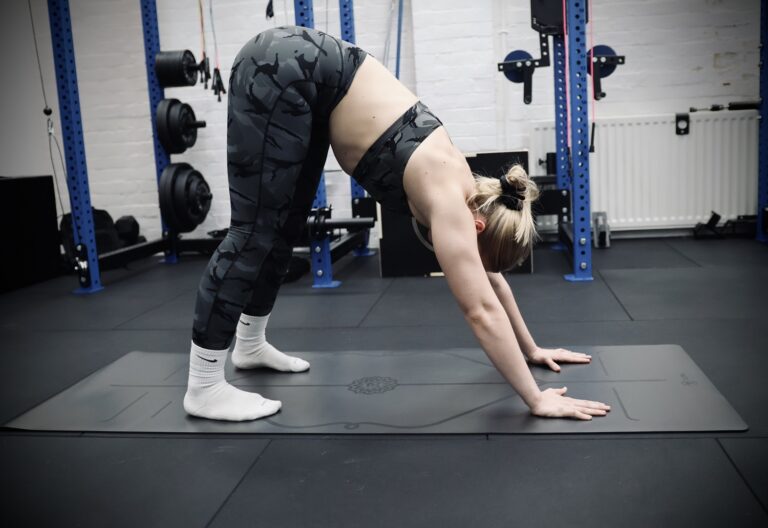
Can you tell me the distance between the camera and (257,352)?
2.10 metres

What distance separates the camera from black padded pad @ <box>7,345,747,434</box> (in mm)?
1656

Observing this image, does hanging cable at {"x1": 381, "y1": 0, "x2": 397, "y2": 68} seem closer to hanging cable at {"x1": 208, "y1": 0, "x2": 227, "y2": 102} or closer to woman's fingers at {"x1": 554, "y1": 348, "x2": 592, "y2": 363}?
hanging cable at {"x1": 208, "y1": 0, "x2": 227, "y2": 102}

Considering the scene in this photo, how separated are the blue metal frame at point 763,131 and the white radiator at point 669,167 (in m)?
0.12

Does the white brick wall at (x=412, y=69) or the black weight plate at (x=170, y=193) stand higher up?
the white brick wall at (x=412, y=69)

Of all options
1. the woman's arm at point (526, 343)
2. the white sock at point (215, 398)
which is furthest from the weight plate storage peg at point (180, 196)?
the woman's arm at point (526, 343)

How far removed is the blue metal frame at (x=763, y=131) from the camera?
13.3 feet

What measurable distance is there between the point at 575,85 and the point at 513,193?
196 cm

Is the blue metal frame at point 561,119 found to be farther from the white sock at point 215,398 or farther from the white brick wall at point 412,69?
the white sock at point 215,398

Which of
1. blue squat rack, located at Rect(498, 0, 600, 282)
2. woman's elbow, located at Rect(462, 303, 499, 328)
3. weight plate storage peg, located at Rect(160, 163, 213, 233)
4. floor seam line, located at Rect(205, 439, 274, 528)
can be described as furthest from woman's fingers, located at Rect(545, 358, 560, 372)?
weight plate storage peg, located at Rect(160, 163, 213, 233)

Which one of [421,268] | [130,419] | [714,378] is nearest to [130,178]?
[421,268]

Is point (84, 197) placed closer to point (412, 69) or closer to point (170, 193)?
point (170, 193)

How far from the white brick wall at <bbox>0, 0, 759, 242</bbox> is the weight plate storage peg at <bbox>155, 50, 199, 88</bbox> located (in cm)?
56

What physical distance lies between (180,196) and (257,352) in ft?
7.63

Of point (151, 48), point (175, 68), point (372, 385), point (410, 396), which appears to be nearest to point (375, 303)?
point (372, 385)
